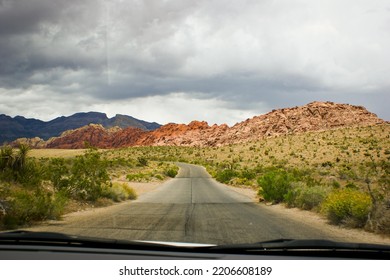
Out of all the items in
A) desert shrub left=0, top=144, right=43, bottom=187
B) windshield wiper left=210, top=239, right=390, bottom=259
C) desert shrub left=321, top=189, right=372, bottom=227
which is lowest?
desert shrub left=321, top=189, right=372, bottom=227

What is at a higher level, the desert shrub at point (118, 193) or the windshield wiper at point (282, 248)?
the windshield wiper at point (282, 248)

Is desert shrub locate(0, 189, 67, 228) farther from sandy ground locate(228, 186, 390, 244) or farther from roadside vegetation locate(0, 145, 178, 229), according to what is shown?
sandy ground locate(228, 186, 390, 244)

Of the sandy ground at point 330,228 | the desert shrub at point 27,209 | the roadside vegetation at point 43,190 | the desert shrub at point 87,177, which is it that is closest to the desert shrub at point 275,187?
the sandy ground at point 330,228

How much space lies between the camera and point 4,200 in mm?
12219

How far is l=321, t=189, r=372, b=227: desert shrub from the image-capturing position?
12.0m

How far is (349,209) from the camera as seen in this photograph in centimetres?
1277

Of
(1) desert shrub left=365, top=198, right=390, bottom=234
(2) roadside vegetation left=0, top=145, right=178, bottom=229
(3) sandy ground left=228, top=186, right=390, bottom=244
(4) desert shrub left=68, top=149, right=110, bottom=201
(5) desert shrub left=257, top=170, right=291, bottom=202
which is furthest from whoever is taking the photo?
(5) desert shrub left=257, top=170, right=291, bottom=202

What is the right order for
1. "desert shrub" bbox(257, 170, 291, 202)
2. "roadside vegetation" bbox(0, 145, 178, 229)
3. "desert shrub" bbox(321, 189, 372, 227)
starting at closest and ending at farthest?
"desert shrub" bbox(321, 189, 372, 227)
"roadside vegetation" bbox(0, 145, 178, 229)
"desert shrub" bbox(257, 170, 291, 202)

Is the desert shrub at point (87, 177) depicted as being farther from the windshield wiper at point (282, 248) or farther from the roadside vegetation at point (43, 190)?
the windshield wiper at point (282, 248)

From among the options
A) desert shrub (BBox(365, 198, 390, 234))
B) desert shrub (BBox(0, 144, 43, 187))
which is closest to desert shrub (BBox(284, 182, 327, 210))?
desert shrub (BBox(365, 198, 390, 234))

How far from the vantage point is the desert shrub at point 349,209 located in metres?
12.0

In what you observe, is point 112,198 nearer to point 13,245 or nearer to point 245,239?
point 245,239
